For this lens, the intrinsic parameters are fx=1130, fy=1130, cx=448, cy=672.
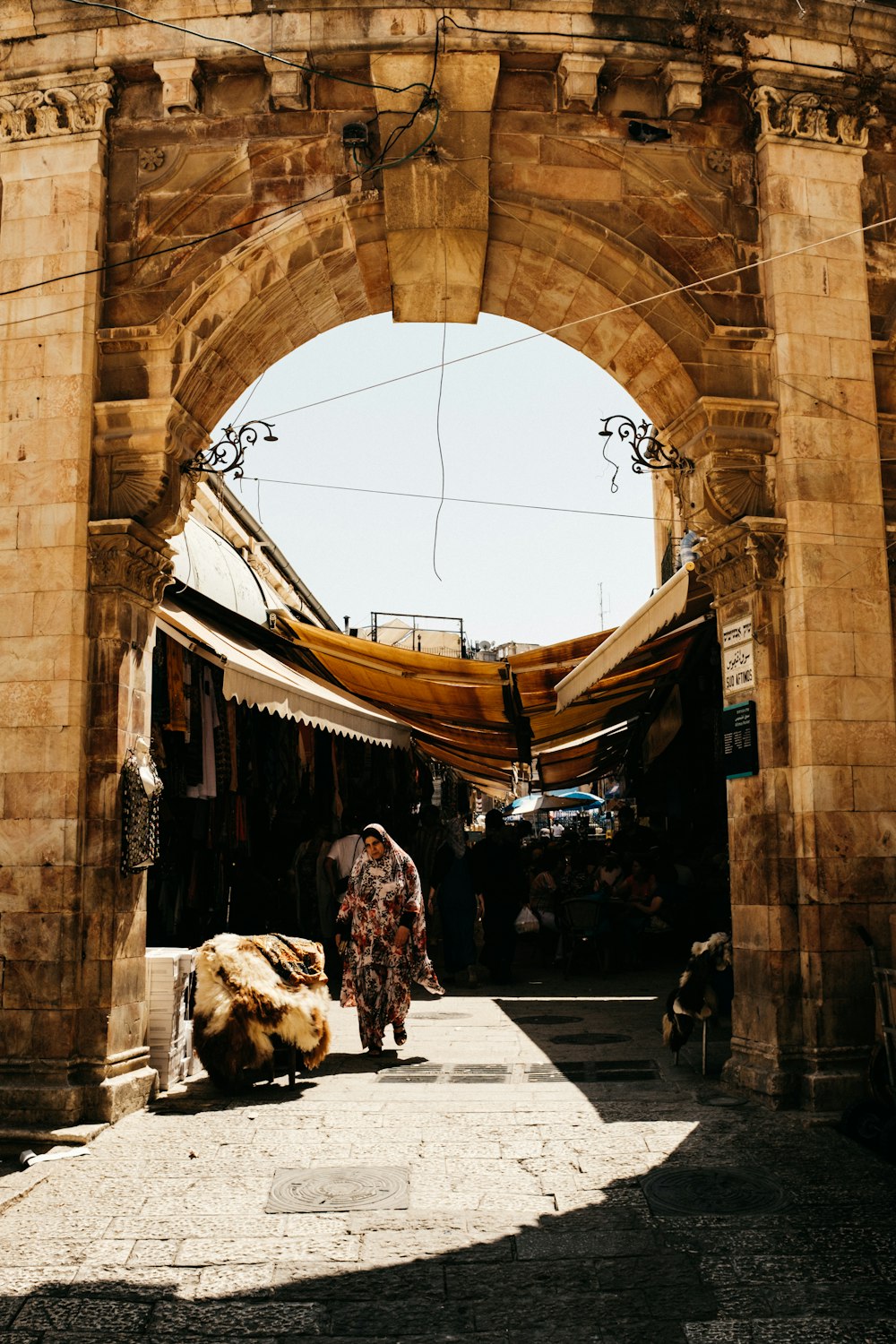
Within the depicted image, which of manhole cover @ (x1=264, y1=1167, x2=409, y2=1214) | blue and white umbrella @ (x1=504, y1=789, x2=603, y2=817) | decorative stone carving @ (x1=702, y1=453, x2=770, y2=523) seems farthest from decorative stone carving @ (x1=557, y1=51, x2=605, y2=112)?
blue and white umbrella @ (x1=504, y1=789, x2=603, y2=817)

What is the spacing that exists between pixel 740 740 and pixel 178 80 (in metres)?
5.58

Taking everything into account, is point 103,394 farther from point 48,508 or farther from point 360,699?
point 360,699

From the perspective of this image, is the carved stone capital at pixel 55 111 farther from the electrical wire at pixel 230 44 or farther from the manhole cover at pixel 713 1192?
the manhole cover at pixel 713 1192

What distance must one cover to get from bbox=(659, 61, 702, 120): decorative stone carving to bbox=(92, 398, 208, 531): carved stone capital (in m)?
3.87

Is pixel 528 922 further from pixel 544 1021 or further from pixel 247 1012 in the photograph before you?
pixel 247 1012

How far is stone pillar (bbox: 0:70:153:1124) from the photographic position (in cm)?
640

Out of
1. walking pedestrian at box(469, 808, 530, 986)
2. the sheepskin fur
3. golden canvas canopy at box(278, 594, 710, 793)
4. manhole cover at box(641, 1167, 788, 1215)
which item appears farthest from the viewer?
walking pedestrian at box(469, 808, 530, 986)

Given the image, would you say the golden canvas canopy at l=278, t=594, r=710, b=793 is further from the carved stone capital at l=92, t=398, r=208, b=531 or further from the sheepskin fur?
the sheepskin fur

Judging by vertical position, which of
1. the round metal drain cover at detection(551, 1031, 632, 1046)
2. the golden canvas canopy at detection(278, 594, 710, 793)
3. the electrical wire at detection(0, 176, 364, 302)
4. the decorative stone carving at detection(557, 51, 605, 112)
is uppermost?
the decorative stone carving at detection(557, 51, 605, 112)

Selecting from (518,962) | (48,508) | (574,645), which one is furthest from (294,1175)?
(518,962)

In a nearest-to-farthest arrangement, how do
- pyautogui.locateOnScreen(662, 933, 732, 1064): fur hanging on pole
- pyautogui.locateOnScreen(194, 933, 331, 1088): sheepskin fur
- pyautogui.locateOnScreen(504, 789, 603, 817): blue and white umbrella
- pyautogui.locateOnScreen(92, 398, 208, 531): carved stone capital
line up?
pyautogui.locateOnScreen(194, 933, 331, 1088): sheepskin fur < pyautogui.locateOnScreen(92, 398, 208, 531): carved stone capital < pyautogui.locateOnScreen(662, 933, 732, 1064): fur hanging on pole < pyautogui.locateOnScreen(504, 789, 603, 817): blue and white umbrella

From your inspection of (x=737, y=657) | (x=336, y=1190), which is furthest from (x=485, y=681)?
(x=336, y=1190)

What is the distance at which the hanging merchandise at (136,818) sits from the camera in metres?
6.66

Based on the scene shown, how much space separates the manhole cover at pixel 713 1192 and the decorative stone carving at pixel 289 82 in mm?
6711
